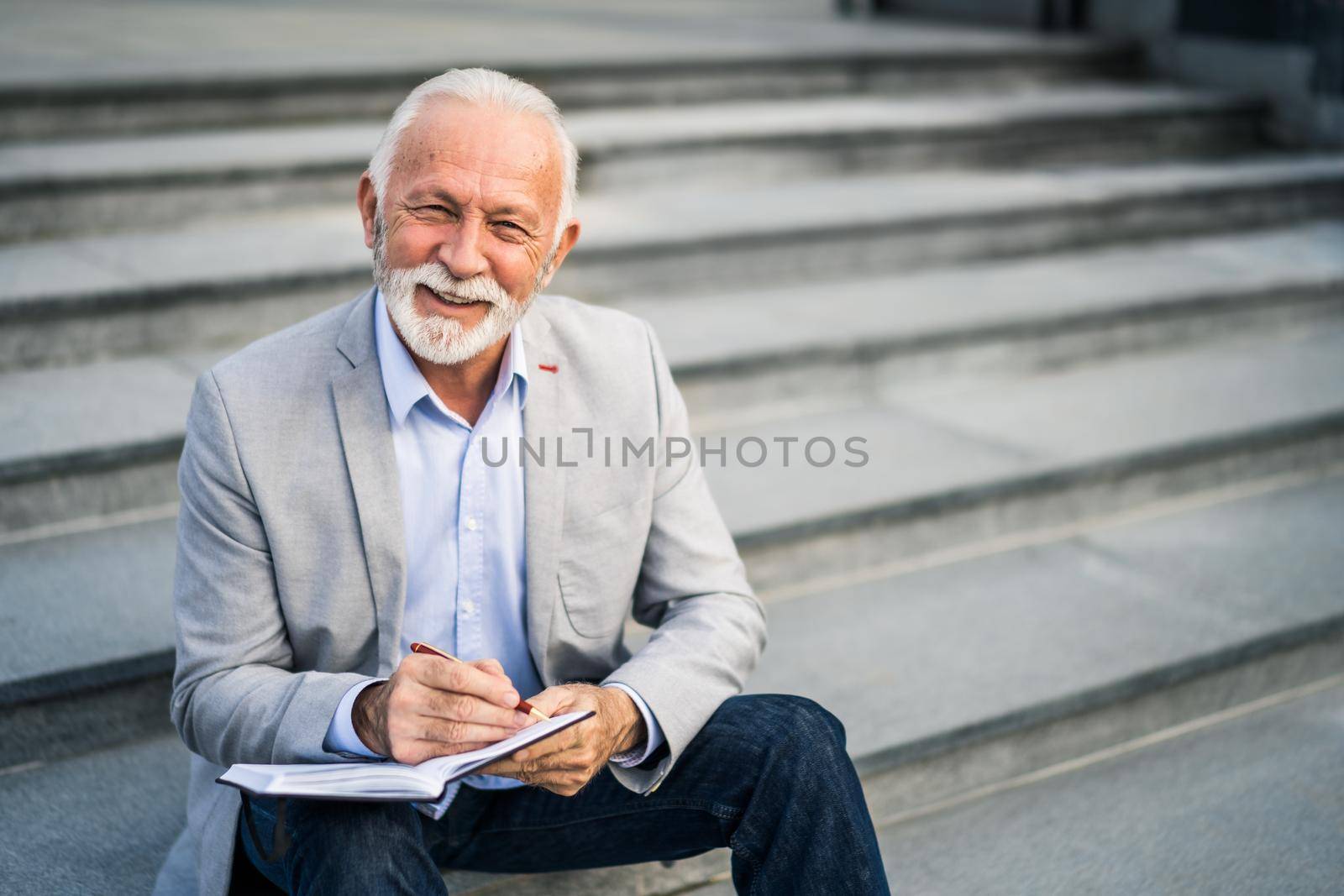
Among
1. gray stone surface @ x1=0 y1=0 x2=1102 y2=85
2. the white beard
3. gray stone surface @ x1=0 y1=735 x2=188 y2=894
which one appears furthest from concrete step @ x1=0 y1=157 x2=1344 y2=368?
the white beard

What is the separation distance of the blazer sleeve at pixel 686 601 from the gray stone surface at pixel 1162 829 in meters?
0.66

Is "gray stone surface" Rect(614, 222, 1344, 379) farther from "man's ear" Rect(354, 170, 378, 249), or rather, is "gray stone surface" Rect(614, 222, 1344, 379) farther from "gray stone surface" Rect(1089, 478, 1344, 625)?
"man's ear" Rect(354, 170, 378, 249)

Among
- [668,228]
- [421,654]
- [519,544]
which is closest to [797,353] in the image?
[668,228]

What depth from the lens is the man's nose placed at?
175 cm

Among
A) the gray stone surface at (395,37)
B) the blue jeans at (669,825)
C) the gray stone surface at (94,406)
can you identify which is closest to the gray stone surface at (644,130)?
the gray stone surface at (395,37)

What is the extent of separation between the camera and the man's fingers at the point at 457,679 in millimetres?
1536

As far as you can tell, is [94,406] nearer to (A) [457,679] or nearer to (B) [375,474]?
(B) [375,474]

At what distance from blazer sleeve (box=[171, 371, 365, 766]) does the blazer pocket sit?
1.17 ft

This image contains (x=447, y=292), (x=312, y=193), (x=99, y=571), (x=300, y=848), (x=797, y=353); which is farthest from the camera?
(x=312, y=193)

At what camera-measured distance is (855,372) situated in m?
3.59

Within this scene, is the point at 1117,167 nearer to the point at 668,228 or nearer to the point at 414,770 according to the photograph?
the point at 668,228

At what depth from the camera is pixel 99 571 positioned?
253 cm

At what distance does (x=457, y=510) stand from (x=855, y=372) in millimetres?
1968

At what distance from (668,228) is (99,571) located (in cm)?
198
